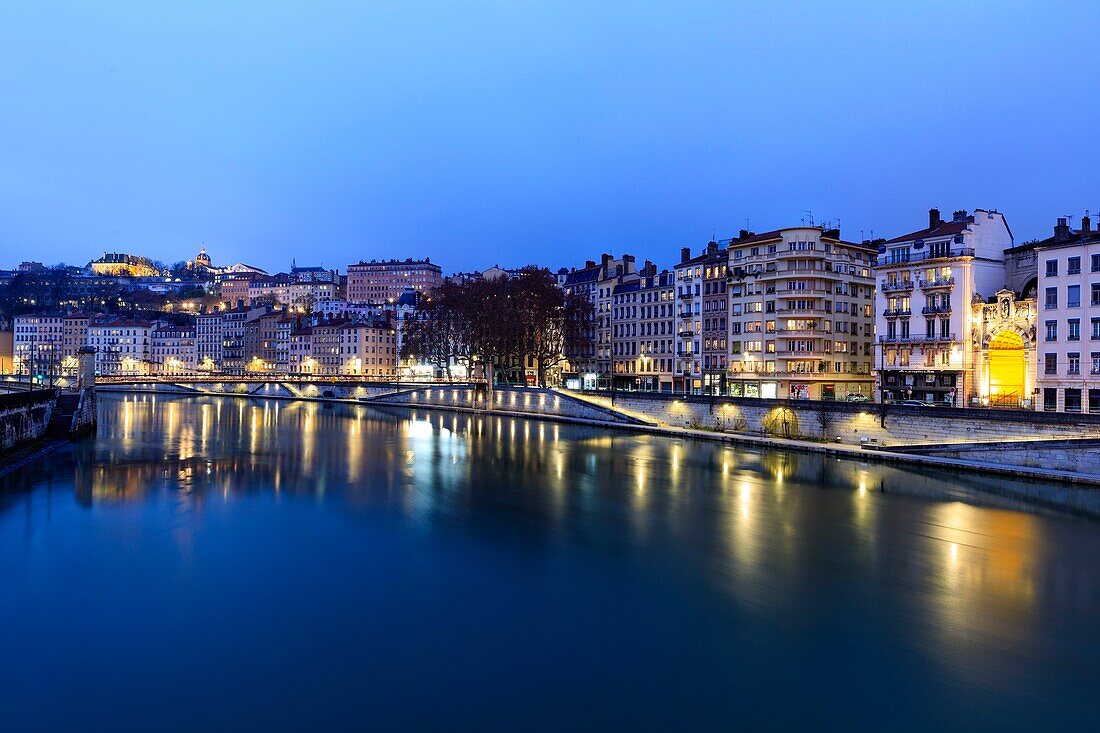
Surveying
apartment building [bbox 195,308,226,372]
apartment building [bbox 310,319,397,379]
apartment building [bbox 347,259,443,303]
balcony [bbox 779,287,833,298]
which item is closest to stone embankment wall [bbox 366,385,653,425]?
balcony [bbox 779,287,833,298]

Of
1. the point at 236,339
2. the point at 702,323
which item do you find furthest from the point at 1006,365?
the point at 236,339

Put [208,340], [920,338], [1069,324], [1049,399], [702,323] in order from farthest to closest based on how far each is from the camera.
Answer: [208,340], [702,323], [920,338], [1049,399], [1069,324]

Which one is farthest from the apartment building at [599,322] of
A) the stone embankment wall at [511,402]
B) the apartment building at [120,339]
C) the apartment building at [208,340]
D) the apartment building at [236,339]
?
the apartment building at [120,339]

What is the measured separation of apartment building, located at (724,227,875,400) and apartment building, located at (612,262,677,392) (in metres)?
10.7

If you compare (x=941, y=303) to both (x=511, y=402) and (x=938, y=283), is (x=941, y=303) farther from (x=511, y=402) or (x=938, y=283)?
(x=511, y=402)

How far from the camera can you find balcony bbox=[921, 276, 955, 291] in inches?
1710

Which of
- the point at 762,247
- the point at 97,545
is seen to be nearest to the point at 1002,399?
the point at 762,247

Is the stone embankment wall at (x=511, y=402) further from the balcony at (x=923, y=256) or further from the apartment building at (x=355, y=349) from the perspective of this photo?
Result: the apartment building at (x=355, y=349)

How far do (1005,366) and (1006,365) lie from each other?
81 mm

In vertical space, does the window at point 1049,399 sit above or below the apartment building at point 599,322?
Result: below

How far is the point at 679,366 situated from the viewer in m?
67.1

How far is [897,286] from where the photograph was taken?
153 feet

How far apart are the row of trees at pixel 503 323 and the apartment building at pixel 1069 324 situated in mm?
37950

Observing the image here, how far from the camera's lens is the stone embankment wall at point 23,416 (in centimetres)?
3356
